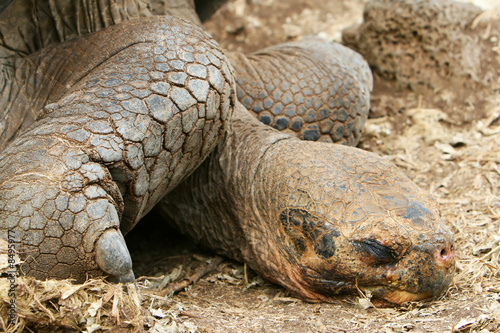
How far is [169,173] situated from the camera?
6.86 feet

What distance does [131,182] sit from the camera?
1.87 meters

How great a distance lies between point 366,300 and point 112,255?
0.90 metres

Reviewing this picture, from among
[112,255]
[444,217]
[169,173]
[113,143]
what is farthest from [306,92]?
[112,255]

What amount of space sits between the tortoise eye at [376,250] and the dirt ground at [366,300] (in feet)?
0.59

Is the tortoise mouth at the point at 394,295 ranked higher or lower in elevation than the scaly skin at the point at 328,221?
lower

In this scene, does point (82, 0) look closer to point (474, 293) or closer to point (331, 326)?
point (331, 326)

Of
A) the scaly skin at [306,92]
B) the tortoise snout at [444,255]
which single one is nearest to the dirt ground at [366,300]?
the tortoise snout at [444,255]

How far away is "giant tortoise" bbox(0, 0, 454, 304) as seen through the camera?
1.67 metres

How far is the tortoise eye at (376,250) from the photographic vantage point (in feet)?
6.37

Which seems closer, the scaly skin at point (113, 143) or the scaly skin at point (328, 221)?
the scaly skin at point (113, 143)

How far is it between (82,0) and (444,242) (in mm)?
1680

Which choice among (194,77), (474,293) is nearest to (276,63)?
(194,77)

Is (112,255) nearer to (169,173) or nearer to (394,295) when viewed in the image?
(169,173)

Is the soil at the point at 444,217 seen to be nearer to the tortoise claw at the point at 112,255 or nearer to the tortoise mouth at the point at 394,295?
the tortoise mouth at the point at 394,295
